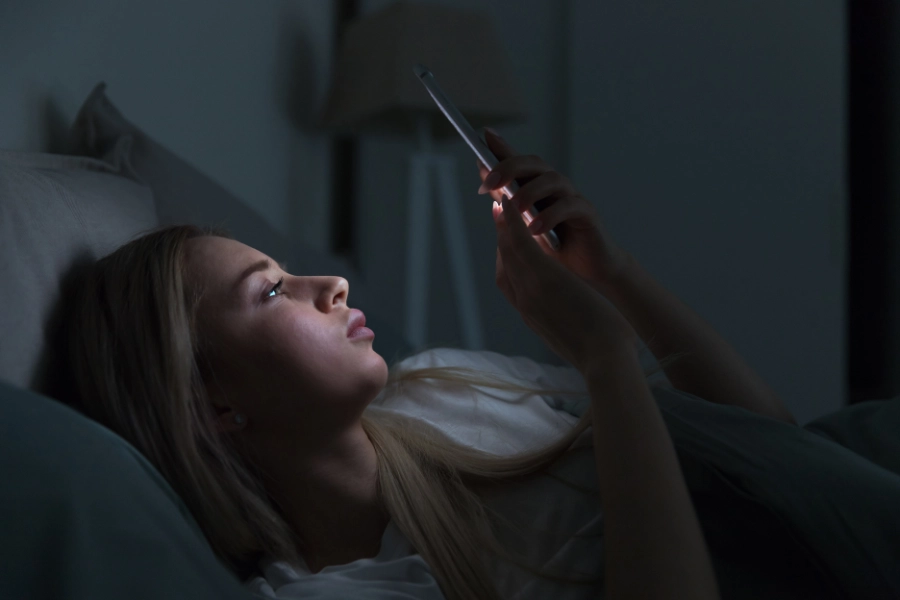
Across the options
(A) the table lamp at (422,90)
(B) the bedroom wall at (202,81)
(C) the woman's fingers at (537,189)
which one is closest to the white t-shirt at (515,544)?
(C) the woman's fingers at (537,189)

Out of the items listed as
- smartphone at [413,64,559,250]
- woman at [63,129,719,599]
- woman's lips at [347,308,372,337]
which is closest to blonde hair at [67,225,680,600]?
woman at [63,129,719,599]

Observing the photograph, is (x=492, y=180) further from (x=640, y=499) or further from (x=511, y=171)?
(x=640, y=499)

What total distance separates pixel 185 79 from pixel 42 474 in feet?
3.43

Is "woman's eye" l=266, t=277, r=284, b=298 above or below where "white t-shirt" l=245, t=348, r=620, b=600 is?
above

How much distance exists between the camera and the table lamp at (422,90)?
1.79 m

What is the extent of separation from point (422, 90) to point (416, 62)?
71 mm

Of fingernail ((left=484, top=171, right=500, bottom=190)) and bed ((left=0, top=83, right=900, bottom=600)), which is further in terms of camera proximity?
fingernail ((left=484, top=171, right=500, bottom=190))

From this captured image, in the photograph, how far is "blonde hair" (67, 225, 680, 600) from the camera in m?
0.63

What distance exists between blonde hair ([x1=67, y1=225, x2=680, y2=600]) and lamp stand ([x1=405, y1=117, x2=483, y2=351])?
1.11 meters

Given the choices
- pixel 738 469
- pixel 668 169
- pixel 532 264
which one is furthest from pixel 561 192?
pixel 668 169

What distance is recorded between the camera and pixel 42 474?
1.35 feet

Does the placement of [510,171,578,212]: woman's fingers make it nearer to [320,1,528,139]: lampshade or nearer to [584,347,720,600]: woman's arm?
[584,347,720,600]: woman's arm

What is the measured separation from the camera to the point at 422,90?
1.81 metres

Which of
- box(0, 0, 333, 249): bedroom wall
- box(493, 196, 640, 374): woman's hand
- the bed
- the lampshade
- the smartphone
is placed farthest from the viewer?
the lampshade
